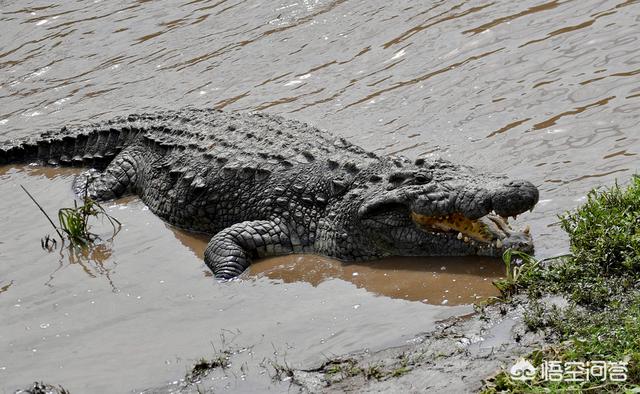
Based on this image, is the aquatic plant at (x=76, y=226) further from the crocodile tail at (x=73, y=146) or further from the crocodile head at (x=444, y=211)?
the crocodile head at (x=444, y=211)

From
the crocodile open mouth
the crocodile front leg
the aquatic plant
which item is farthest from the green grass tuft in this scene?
the aquatic plant

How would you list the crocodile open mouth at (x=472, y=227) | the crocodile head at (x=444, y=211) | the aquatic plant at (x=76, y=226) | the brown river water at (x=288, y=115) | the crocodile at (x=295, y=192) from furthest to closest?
the aquatic plant at (x=76, y=226) < the crocodile at (x=295, y=192) < the crocodile open mouth at (x=472, y=227) < the crocodile head at (x=444, y=211) < the brown river water at (x=288, y=115)

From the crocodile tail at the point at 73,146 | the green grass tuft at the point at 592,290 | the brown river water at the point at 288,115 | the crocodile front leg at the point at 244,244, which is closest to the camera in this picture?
the green grass tuft at the point at 592,290

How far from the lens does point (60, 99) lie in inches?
504

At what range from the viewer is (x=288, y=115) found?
10.6 m

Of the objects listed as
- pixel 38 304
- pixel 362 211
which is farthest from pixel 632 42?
pixel 38 304

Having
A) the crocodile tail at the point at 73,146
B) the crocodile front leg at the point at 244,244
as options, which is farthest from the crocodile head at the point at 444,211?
the crocodile tail at the point at 73,146

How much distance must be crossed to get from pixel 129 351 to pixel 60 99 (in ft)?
24.1

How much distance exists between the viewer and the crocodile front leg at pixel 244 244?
24.6ft

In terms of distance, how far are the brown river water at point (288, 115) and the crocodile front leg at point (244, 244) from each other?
0.47ft

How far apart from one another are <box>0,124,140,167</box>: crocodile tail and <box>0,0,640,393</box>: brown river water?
0.22 metres

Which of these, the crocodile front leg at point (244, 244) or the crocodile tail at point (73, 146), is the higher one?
the crocodile tail at point (73, 146)

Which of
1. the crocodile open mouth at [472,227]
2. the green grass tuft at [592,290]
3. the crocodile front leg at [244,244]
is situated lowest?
the crocodile front leg at [244,244]

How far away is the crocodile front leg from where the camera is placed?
295 inches
